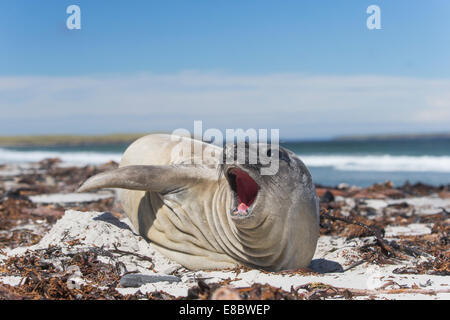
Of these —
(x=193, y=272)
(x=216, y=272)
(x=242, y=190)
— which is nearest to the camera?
A: (x=242, y=190)

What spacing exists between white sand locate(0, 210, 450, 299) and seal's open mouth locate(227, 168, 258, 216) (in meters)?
0.57

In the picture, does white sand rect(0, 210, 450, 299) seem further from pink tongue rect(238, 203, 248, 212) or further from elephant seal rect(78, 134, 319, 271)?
pink tongue rect(238, 203, 248, 212)

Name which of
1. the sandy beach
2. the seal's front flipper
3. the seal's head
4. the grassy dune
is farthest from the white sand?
the grassy dune

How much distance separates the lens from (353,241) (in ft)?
20.9

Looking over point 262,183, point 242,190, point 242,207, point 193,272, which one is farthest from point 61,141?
point 262,183

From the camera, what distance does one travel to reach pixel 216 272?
16.7 ft

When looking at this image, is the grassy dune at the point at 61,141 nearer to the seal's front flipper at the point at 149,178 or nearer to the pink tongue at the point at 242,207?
the seal's front flipper at the point at 149,178

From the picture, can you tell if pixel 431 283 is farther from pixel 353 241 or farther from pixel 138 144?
pixel 138 144

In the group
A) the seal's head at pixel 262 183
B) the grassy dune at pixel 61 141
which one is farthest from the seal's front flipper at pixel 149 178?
the grassy dune at pixel 61 141

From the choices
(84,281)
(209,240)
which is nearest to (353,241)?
(209,240)

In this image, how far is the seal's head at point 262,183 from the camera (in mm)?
4559

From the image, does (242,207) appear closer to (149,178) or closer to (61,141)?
(149,178)

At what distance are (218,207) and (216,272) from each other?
0.60m
